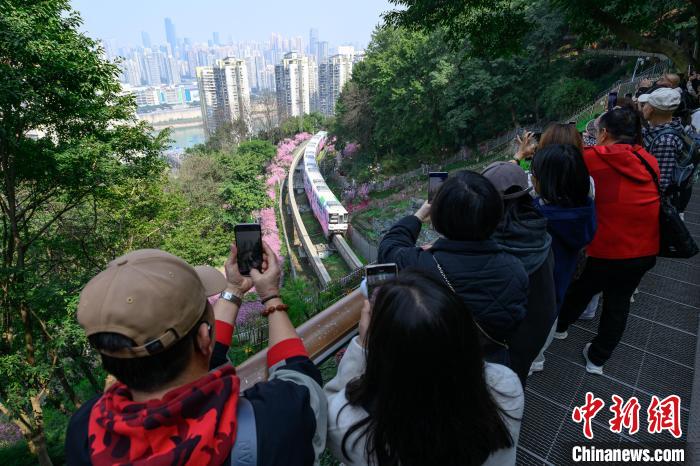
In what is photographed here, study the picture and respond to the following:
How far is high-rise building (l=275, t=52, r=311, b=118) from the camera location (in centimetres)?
7650

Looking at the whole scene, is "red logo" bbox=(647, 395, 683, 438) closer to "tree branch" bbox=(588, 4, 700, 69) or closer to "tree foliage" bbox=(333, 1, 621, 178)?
"tree branch" bbox=(588, 4, 700, 69)

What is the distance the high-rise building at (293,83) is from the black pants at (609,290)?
77.2 meters

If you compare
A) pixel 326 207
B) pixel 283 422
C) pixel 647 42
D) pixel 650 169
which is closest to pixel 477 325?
pixel 283 422

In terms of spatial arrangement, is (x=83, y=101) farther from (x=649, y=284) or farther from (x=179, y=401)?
(x=649, y=284)

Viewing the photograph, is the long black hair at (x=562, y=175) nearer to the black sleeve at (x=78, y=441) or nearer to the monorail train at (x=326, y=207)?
the black sleeve at (x=78, y=441)

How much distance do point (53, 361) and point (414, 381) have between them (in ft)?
25.7

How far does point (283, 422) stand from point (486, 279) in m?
0.84

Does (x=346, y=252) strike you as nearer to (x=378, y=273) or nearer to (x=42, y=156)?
(x=42, y=156)

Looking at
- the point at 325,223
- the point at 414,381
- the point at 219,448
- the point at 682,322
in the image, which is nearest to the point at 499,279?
the point at 414,381

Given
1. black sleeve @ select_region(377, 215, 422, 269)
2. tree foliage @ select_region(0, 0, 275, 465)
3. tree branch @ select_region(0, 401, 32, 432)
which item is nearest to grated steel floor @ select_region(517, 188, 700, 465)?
black sleeve @ select_region(377, 215, 422, 269)

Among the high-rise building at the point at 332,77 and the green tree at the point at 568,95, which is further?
the high-rise building at the point at 332,77

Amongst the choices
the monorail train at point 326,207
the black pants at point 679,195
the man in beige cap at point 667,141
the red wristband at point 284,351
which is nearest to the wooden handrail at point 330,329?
the red wristband at point 284,351

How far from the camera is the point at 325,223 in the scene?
2255cm

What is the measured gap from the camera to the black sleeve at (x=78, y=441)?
904mm
